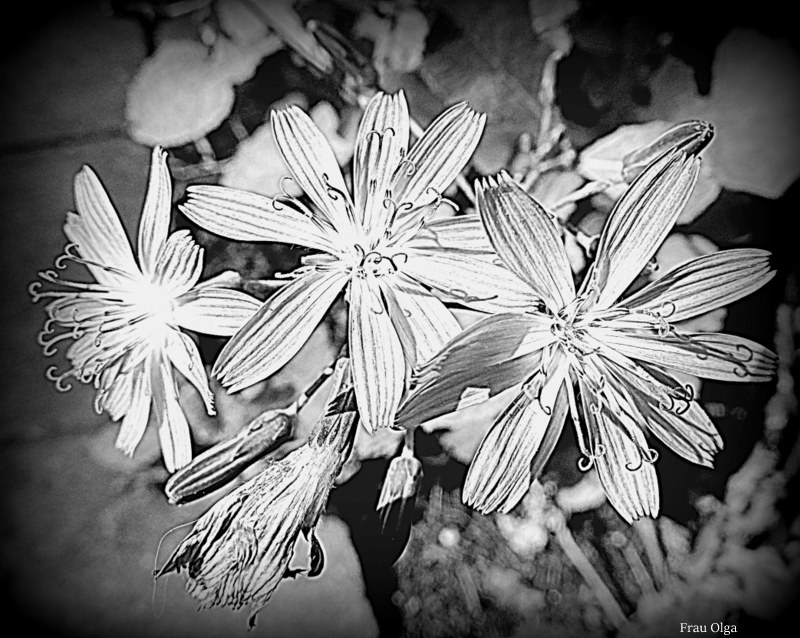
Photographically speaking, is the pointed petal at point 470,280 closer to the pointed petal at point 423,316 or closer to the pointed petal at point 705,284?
the pointed petal at point 423,316

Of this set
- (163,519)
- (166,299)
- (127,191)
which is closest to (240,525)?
(163,519)

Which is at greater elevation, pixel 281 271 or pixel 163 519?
pixel 281 271

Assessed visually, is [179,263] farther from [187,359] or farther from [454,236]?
[454,236]

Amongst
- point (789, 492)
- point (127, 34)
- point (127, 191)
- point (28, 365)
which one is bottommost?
point (789, 492)

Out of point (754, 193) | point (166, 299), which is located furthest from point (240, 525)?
point (754, 193)

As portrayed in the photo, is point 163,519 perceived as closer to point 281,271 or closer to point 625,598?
point 281,271

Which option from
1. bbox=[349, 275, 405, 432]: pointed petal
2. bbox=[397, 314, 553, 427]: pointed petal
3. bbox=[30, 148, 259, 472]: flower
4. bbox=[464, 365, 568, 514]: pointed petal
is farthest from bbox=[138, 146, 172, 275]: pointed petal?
bbox=[464, 365, 568, 514]: pointed petal

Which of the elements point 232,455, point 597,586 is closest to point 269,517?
point 232,455
